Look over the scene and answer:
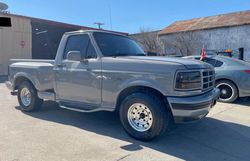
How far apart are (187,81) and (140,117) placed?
1.10 meters

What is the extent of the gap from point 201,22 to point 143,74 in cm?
2509

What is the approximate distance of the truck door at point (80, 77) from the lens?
15.8 feet

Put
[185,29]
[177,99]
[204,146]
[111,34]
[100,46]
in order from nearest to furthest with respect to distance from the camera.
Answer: [177,99] → [204,146] → [100,46] → [111,34] → [185,29]

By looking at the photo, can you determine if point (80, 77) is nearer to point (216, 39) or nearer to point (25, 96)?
point (25, 96)

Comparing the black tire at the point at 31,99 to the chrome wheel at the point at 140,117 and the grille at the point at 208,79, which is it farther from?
the grille at the point at 208,79

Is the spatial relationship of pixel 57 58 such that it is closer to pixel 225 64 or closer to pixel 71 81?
pixel 71 81

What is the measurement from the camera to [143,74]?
4172mm

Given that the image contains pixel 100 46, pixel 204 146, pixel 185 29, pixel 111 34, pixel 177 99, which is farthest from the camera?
pixel 185 29

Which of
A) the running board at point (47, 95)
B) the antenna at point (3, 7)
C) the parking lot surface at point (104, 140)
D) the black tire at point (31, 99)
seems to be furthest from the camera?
the antenna at point (3, 7)

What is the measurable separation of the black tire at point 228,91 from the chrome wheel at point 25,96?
6.04 m

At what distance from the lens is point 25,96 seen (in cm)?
646

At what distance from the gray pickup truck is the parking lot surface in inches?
17.1

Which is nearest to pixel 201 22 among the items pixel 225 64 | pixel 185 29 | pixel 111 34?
pixel 185 29

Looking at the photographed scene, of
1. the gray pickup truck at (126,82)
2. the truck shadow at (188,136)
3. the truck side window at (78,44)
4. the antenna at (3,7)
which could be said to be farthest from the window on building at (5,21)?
the truck side window at (78,44)
